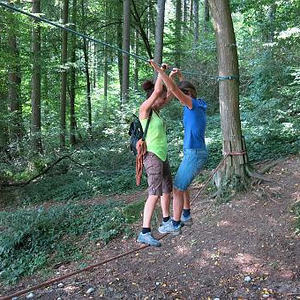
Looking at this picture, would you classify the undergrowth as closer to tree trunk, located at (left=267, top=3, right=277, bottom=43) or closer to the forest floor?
the forest floor

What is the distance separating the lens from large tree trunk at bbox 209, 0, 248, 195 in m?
6.49

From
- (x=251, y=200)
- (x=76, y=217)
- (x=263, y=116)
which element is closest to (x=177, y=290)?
(x=251, y=200)

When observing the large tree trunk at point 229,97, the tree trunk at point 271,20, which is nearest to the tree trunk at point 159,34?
the tree trunk at point 271,20

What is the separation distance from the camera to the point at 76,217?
8.21 m

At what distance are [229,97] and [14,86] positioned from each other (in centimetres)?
828

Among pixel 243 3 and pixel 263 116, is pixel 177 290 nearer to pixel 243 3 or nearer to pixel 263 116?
pixel 263 116

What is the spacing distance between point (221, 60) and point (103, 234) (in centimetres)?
392

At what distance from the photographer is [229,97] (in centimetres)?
657

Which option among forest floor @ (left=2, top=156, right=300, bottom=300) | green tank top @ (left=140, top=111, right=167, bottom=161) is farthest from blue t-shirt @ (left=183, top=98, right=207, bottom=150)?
forest floor @ (left=2, top=156, right=300, bottom=300)

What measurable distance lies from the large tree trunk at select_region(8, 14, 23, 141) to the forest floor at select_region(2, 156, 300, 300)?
5.77m

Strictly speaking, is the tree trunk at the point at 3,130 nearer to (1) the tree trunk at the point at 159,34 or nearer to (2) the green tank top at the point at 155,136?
(1) the tree trunk at the point at 159,34

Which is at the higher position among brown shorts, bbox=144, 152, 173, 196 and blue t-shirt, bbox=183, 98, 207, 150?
blue t-shirt, bbox=183, 98, 207, 150

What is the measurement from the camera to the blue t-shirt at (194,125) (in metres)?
3.97

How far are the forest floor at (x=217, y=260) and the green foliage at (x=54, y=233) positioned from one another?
34 cm
